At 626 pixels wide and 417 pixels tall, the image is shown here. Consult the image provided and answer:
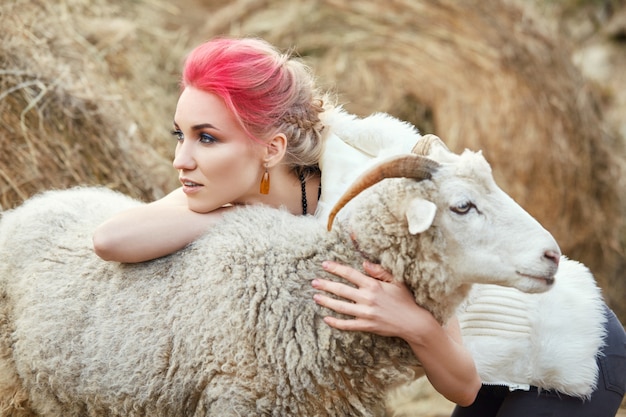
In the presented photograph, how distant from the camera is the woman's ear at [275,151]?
246cm

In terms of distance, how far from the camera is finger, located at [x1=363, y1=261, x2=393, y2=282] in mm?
2232

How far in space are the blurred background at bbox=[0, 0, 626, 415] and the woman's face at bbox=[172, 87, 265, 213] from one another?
156cm

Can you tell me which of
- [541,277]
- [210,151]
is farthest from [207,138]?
[541,277]

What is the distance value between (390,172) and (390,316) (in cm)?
42

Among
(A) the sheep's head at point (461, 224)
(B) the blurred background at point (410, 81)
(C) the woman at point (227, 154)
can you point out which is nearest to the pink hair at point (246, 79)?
(C) the woman at point (227, 154)

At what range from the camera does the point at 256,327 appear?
7.29 feet

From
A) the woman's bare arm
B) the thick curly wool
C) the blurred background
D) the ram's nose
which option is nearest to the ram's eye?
the ram's nose

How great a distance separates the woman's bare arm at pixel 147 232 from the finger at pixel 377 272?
1.74 feet

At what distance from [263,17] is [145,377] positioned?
17.3 ft

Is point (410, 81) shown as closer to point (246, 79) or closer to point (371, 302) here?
point (246, 79)

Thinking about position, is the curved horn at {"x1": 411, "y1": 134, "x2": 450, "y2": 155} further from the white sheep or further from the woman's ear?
the woman's ear

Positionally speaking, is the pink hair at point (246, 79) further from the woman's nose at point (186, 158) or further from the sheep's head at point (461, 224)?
the sheep's head at point (461, 224)

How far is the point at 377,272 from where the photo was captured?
2.23 metres

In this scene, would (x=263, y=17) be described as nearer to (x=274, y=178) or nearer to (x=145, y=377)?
(x=274, y=178)
